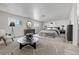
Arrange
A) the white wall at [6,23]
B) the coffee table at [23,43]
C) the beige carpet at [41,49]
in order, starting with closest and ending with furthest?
the beige carpet at [41,49] < the coffee table at [23,43] < the white wall at [6,23]

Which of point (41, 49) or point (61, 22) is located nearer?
point (41, 49)

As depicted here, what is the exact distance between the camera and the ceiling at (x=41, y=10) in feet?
10.3

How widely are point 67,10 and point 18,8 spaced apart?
209 centimetres

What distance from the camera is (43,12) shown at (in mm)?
3428

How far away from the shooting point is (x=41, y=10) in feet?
10.9

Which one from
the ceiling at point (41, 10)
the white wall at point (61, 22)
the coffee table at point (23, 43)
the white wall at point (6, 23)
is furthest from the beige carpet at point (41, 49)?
the ceiling at point (41, 10)

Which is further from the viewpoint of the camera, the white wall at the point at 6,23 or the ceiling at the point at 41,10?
the white wall at the point at 6,23

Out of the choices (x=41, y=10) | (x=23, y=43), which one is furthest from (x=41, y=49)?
(x=41, y=10)

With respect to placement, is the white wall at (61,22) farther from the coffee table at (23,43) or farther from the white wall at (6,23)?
the coffee table at (23,43)

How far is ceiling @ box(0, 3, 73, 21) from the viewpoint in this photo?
3124 mm

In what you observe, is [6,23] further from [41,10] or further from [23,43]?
[41,10]

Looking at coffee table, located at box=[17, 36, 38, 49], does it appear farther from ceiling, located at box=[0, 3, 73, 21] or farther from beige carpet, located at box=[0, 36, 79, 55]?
ceiling, located at box=[0, 3, 73, 21]

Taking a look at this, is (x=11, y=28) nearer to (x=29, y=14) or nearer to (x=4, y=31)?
(x=4, y=31)

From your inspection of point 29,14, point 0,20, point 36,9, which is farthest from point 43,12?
point 0,20
